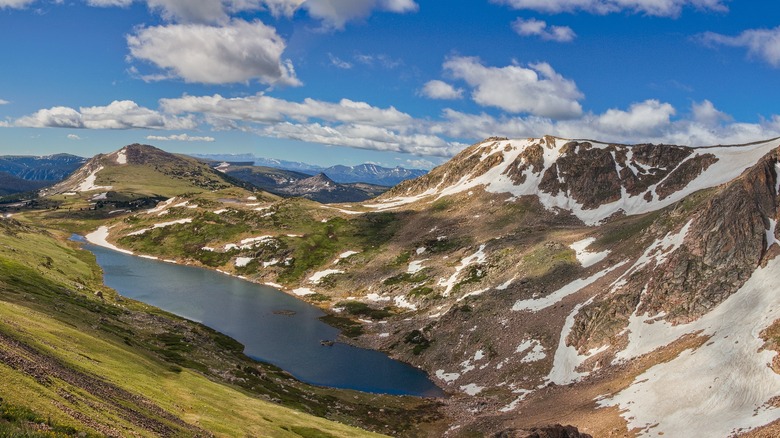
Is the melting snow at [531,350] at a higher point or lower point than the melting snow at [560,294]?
lower

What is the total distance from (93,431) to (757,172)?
116983 mm

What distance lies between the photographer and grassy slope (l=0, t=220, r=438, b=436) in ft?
94.5

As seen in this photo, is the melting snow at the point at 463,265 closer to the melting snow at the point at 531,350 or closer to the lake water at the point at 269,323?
the lake water at the point at 269,323

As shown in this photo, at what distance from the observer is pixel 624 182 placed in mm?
194125

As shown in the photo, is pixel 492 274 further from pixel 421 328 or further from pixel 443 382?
pixel 443 382

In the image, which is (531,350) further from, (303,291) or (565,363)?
(303,291)

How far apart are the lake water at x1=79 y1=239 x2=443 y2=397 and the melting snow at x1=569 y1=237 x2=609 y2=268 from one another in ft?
168

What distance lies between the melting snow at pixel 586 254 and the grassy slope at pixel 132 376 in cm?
5850

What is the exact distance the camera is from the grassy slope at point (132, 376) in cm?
2880

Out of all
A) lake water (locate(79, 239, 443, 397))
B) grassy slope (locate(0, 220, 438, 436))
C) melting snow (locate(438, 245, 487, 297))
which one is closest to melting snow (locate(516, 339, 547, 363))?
lake water (locate(79, 239, 443, 397))

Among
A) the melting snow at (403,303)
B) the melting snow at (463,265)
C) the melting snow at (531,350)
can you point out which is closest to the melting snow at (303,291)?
the melting snow at (403,303)

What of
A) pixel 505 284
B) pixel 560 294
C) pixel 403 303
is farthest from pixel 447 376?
pixel 403 303

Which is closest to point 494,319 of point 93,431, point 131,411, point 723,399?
point 723,399

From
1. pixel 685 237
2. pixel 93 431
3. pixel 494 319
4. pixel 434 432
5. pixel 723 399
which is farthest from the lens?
pixel 494 319
